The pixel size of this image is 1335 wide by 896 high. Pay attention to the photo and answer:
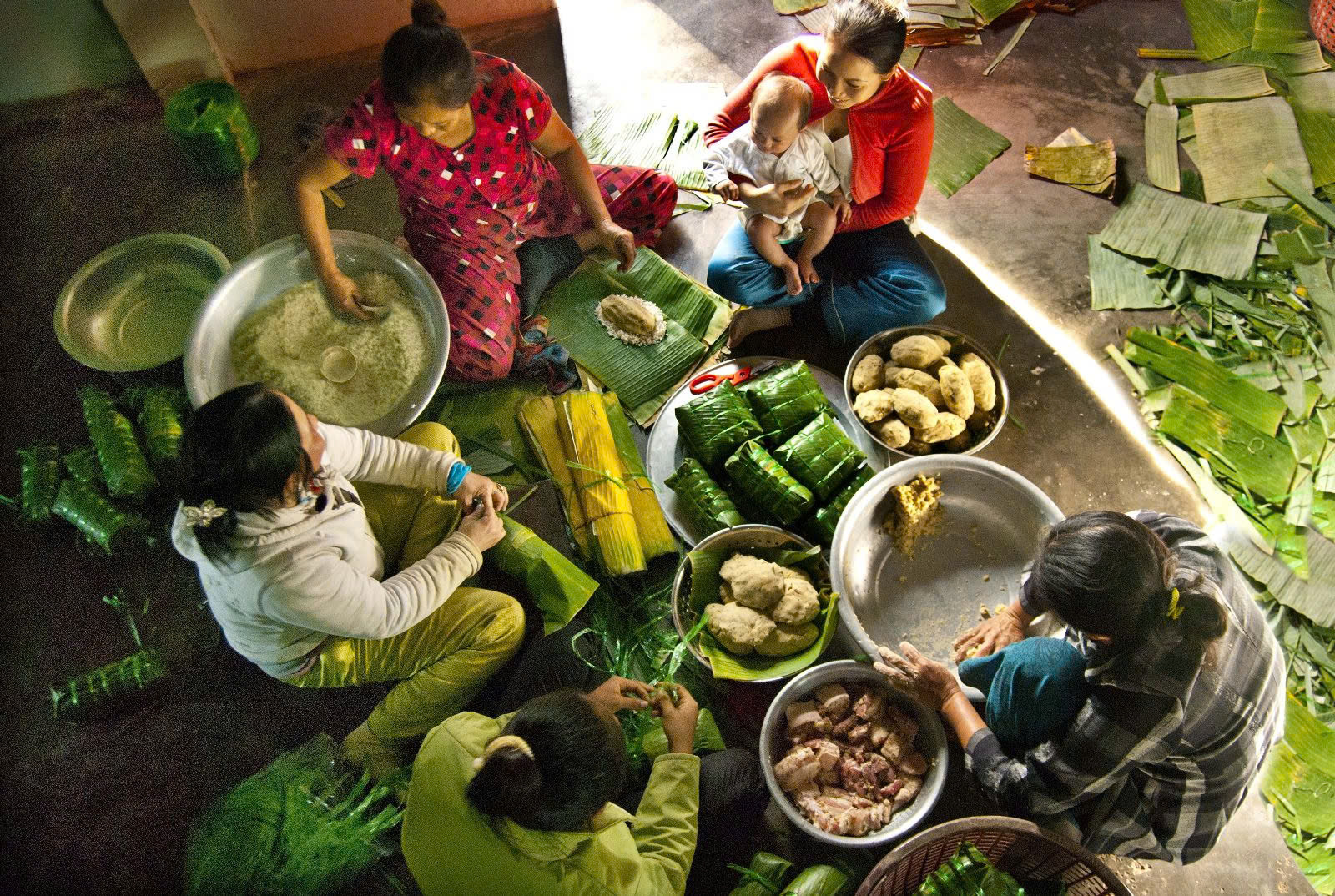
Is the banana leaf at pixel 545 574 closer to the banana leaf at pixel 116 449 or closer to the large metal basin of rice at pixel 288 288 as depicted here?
the large metal basin of rice at pixel 288 288

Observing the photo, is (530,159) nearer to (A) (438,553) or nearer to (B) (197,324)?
(B) (197,324)

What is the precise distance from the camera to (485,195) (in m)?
2.75

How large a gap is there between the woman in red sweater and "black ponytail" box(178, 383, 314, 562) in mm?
1662

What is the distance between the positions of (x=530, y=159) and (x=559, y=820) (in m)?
2.10

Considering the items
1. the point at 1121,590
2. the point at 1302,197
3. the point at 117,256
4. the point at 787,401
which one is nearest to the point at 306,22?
the point at 117,256

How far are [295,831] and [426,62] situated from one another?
2.10 metres

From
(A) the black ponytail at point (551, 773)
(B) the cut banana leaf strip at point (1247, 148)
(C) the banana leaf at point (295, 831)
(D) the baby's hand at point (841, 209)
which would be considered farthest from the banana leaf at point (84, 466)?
(B) the cut banana leaf strip at point (1247, 148)

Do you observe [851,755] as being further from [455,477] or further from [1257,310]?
[1257,310]

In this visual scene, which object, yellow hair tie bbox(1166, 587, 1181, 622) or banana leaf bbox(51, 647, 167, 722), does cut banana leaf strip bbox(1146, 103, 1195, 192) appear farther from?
banana leaf bbox(51, 647, 167, 722)

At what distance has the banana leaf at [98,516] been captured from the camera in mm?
2738

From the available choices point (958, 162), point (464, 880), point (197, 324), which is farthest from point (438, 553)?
point (958, 162)

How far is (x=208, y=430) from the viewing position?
1.82 metres

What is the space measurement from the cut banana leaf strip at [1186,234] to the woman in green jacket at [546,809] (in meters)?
2.77

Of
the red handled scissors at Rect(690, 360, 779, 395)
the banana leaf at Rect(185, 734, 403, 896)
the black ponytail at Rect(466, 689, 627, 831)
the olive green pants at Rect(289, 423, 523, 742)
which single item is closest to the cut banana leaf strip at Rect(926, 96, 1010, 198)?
the red handled scissors at Rect(690, 360, 779, 395)
